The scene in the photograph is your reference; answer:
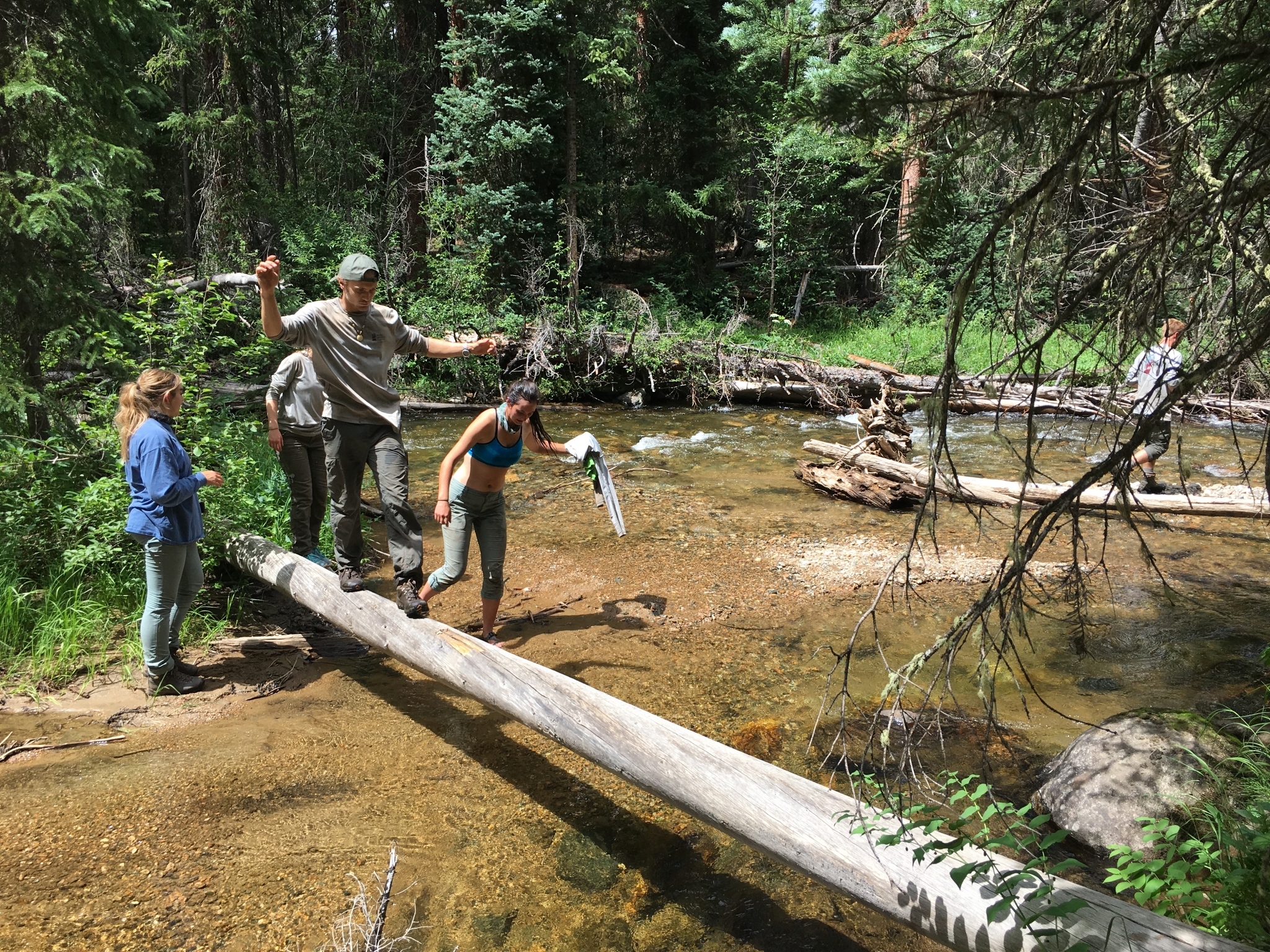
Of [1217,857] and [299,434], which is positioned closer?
[1217,857]

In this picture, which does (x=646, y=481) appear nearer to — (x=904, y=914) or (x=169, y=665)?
(x=169, y=665)

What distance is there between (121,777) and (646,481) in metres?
7.23

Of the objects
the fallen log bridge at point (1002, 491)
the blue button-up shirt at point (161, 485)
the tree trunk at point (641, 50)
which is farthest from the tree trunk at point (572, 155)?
the blue button-up shirt at point (161, 485)

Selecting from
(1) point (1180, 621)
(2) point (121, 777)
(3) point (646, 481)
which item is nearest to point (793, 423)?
(3) point (646, 481)

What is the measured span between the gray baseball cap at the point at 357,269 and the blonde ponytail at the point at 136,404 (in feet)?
4.07

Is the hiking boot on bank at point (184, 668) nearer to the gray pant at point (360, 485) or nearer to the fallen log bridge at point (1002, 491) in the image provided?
the gray pant at point (360, 485)

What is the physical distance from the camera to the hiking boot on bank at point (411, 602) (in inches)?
192

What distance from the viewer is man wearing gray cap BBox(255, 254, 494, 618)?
16.7ft

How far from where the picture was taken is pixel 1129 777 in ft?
13.1

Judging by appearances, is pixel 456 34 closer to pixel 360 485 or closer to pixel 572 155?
pixel 572 155

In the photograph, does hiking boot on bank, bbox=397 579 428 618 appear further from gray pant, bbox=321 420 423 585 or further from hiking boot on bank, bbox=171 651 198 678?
hiking boot on bank, bbox=171 651 198 678

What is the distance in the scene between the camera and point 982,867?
2.58 m

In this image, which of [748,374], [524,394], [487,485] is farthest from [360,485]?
[748,374]

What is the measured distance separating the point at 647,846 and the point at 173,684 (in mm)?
3176
